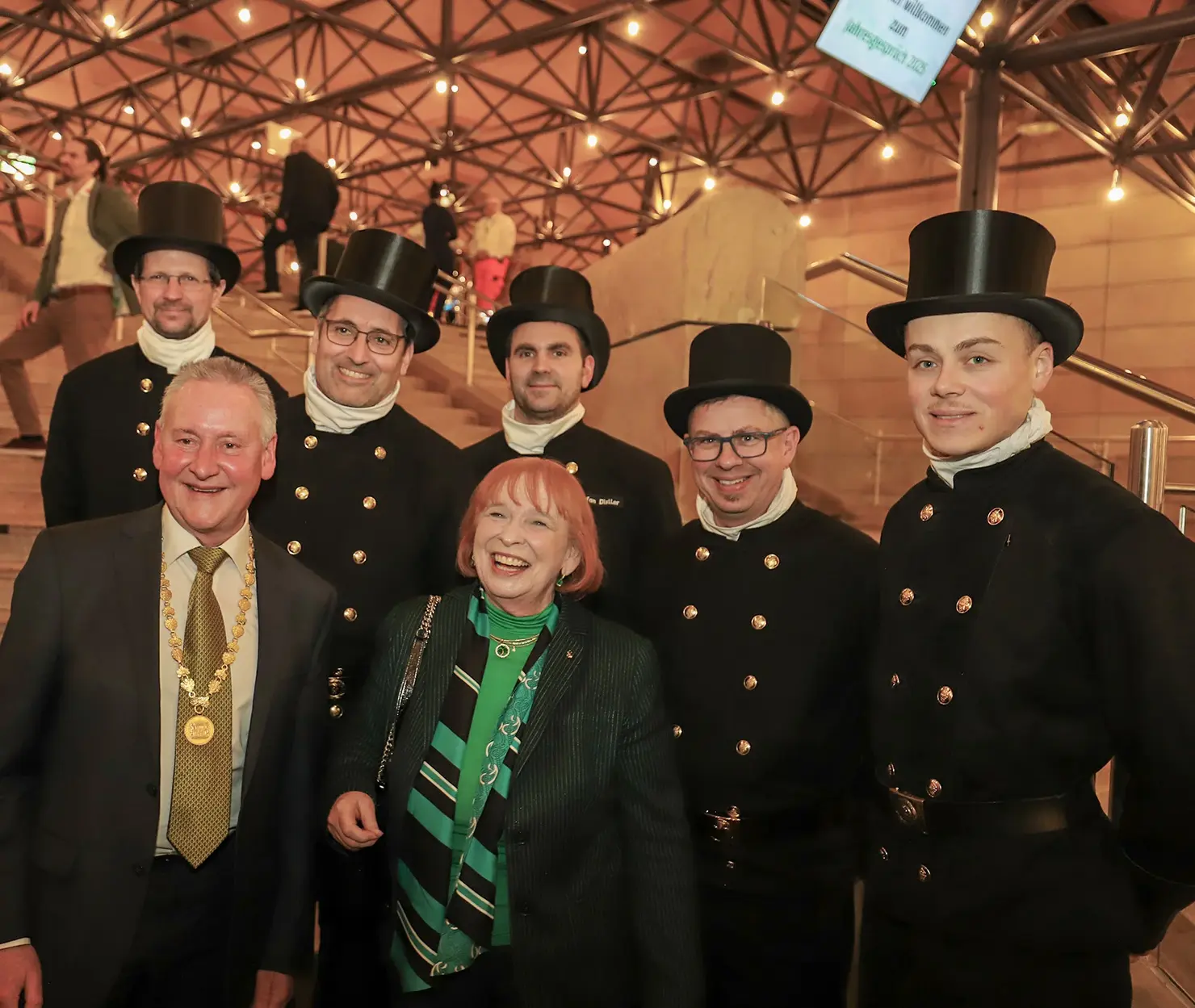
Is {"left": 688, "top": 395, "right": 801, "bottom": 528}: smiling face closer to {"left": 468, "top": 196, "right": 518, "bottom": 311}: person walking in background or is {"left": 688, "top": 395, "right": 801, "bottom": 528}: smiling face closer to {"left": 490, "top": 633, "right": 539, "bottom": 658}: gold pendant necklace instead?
{"left": 490, "top": 633, "right": 539, "bottom": 658}: gold pendant necklace

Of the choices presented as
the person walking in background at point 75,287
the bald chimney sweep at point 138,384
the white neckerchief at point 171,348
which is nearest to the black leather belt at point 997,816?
the bald chimney sweep at point 138,384

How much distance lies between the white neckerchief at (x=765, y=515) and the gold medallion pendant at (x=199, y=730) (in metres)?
1.25

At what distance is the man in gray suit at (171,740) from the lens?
74.4 inches

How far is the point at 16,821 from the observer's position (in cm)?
188

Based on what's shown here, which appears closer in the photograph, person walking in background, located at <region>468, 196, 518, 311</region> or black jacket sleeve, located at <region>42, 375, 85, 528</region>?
black jacket sleeve, located at <region>42, 375, 85, 528</region>

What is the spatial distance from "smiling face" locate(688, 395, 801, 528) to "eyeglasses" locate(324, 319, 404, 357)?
95cm

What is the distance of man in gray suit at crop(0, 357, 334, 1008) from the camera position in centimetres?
189

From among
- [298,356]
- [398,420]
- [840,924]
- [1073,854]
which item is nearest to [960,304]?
[1073,854]

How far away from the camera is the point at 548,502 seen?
7.14 feet

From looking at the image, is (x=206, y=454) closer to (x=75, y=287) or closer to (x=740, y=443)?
(x=740, y=443)

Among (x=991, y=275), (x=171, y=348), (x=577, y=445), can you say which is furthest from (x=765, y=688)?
(x=171, y=348)

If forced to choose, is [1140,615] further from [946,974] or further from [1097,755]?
[946,974]

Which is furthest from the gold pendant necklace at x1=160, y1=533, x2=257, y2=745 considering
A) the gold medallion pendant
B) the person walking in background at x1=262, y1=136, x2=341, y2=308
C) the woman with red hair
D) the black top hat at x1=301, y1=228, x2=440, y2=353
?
the person walking in background at x1=262, y1=136, x2=341, y2=308

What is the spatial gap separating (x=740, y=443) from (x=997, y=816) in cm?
103
